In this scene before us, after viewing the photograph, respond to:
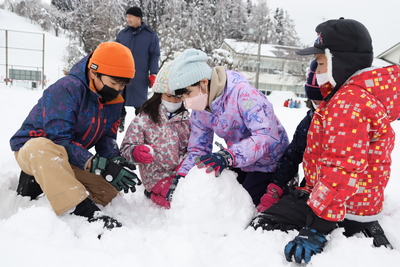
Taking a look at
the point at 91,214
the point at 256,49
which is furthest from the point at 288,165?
the point at 256,49

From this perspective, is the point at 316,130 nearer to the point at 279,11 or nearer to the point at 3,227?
the point at 3,227

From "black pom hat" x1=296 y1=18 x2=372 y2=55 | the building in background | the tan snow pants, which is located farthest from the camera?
the building in background

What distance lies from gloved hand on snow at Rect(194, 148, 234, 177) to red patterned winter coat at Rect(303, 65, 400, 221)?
54 centimetres

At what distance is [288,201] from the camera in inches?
70.4

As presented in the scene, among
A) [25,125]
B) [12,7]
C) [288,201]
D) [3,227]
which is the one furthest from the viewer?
[12,7]

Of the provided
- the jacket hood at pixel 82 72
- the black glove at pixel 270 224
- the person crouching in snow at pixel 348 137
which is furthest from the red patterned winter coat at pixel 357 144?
the jacket hood at pixel 82 72

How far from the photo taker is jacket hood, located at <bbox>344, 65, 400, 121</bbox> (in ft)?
4.75

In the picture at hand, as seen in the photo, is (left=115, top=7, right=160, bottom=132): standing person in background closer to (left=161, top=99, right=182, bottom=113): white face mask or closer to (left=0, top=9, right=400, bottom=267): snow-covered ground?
(left=161, top=99, right=182, bottom=113): white face mask

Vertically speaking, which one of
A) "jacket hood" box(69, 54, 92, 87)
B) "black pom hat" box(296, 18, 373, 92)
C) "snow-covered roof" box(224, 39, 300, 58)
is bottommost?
"jacket hood" box(69, 54, 92, 87)

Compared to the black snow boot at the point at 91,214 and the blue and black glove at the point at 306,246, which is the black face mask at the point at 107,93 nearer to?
the black snow boot at the point at 91,214

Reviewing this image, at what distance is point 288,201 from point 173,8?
1025 inches

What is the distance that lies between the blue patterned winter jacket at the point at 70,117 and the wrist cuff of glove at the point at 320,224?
4.30ft

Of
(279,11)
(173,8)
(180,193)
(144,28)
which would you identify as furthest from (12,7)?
(180,193)

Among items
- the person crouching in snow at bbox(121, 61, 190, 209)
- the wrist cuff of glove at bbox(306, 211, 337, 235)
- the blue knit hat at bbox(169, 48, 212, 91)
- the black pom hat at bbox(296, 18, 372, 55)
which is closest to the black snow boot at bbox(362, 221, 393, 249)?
Result: the wrist cuff of glove at bbox(306, 211, 337, 235)
